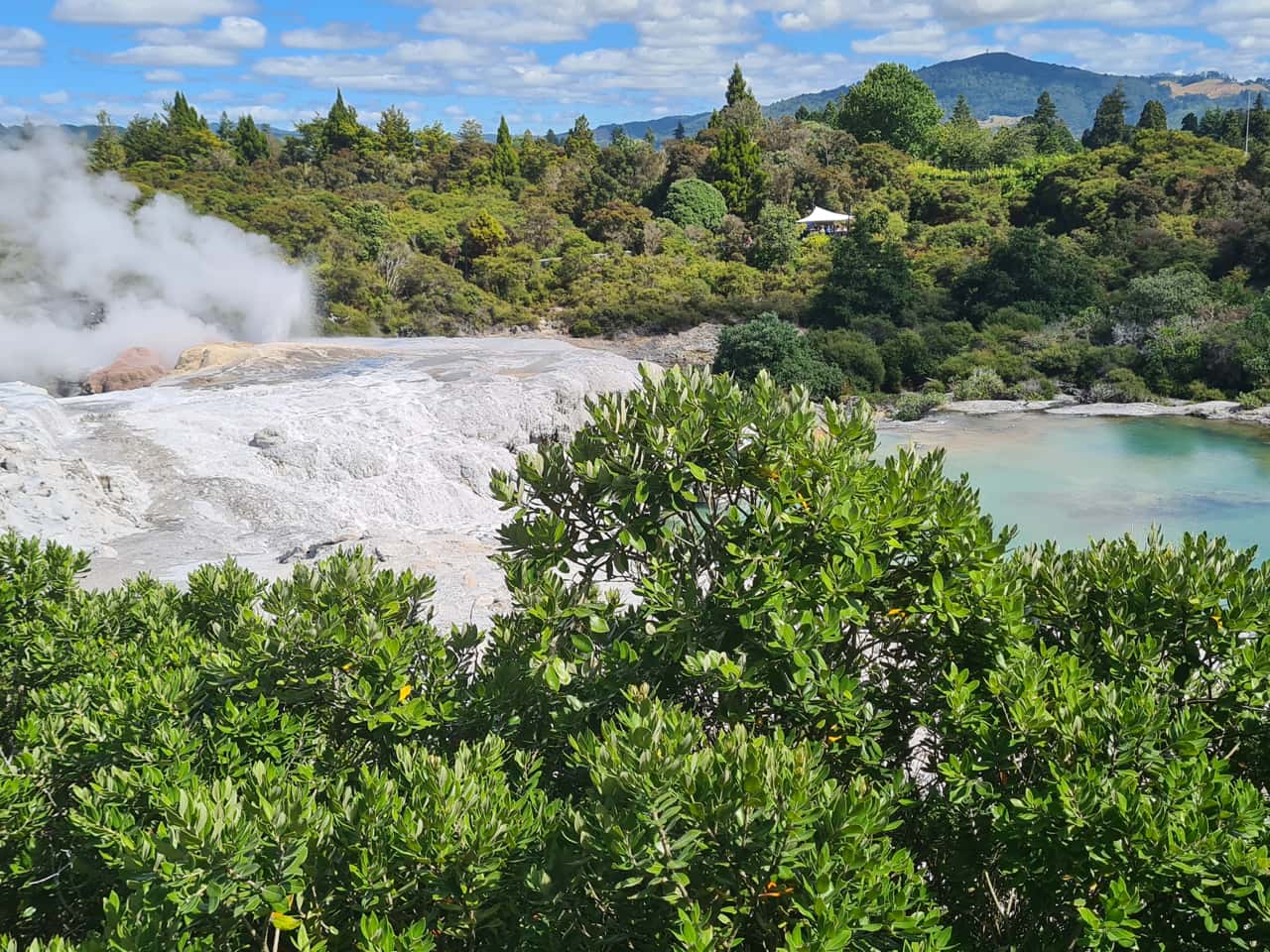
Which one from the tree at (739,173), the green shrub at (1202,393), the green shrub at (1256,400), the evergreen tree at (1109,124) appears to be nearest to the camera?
the green shrub at (1256,400)

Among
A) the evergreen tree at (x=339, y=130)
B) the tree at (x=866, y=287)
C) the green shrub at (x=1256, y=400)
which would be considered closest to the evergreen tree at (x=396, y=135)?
the evergreen tree at (x=339, y=130)

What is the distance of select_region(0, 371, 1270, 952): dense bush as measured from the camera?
10.9 ft

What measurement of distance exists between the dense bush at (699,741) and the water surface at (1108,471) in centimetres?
811

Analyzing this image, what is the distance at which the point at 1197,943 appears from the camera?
363cm

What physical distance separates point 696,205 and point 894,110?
49.4 feet

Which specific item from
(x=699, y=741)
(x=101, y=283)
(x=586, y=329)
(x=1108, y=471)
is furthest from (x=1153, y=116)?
(x=699, y=741)

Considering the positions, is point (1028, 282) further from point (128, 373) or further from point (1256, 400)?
point (128, 373)

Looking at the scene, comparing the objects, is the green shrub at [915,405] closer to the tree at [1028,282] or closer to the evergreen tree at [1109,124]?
the tree at [1028,282]

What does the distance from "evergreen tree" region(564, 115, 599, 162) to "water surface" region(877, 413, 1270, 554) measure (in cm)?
3151

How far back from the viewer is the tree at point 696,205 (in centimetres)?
4178

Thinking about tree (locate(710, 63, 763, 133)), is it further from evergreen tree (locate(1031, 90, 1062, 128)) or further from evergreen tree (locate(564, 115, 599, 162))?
evergreen tree (locate(1031, 90, 1062, 128))

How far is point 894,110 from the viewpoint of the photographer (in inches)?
1989

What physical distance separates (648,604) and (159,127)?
5296 centimetres

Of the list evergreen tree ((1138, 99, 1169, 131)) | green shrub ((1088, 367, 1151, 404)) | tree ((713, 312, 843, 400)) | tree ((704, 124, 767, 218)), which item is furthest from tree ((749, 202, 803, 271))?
evergreen tree ((1138, 99, 1169, 131))
